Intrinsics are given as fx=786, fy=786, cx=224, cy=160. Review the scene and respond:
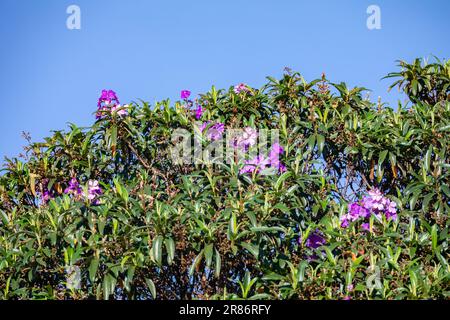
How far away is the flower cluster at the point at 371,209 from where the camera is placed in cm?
493

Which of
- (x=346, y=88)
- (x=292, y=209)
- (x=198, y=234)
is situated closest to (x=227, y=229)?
(x=198, y=234)

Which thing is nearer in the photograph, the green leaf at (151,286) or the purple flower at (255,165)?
the green leaf at (151,286)

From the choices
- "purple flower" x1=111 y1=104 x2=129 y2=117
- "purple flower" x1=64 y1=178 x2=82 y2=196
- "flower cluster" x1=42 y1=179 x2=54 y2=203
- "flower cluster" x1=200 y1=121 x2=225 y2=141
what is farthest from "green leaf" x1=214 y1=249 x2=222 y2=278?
"flower cluster" x1=42 y1=179 x2=54 y2=203

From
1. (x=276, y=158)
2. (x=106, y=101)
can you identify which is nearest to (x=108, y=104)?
(x=106, y=101)

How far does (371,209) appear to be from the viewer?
4.97 m

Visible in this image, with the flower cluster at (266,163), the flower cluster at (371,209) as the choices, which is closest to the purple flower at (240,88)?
the flower cluster at (266,163)

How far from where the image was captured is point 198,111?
5.71 m

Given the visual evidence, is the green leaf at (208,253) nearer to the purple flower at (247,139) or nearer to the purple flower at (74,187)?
the purple flower at (247,139)

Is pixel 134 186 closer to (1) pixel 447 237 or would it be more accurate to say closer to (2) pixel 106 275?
(2) pixel 106 275

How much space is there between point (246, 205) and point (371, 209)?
0.84 meters

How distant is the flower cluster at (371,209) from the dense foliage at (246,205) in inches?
0.5

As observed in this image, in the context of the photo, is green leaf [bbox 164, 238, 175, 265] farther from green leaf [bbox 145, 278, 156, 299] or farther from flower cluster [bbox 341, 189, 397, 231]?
flower cluster [bbox 341, 189, 397, 231]
